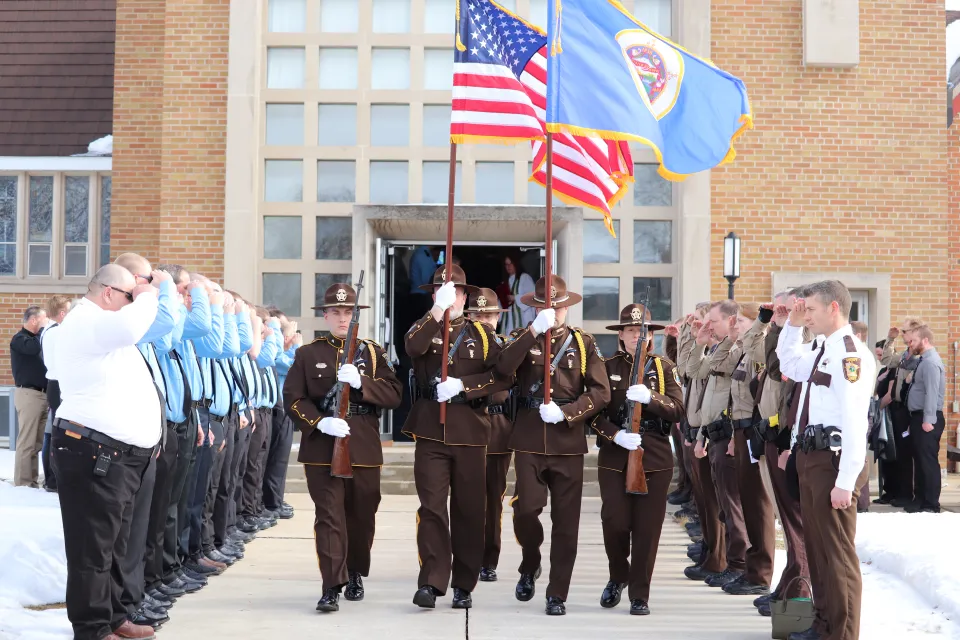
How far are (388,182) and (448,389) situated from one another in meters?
7.40

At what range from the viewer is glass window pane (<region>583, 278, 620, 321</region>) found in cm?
1434

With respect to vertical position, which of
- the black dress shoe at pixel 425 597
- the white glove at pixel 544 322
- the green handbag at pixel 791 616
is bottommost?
the black dress shoe at pixel 425 597

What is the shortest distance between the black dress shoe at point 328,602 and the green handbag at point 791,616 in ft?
9.01

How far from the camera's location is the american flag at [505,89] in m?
7.87

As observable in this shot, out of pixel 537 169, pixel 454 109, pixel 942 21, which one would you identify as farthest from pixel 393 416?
pixel 942 21

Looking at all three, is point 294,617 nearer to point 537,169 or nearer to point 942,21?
point 537,169

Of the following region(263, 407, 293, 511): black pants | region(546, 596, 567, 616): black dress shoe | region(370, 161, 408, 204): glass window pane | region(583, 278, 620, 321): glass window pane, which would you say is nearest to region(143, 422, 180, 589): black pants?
region(546, 596, 567, 616): black dress shoe

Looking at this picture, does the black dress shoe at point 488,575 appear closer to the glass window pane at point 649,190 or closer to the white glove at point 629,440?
the white glove at point 629,440

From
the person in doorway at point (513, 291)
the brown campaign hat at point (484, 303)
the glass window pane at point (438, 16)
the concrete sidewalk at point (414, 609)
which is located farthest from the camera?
the person in doorway at point (513, 291)

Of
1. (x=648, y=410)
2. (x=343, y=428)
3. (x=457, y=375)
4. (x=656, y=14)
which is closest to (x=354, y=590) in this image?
(x=343, y=428)

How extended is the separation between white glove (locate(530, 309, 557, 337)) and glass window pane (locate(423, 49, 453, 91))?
780cm

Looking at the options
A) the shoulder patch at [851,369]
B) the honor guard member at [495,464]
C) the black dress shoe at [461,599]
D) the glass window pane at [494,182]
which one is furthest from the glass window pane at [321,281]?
the shoulder patch at [851,369]

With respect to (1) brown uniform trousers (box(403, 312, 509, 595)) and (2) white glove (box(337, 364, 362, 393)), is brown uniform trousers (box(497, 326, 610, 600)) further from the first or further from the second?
(2) white glove (box(337, 364, 362, 393))

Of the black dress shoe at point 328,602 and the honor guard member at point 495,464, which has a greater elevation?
the honor guard member at point 495,464
